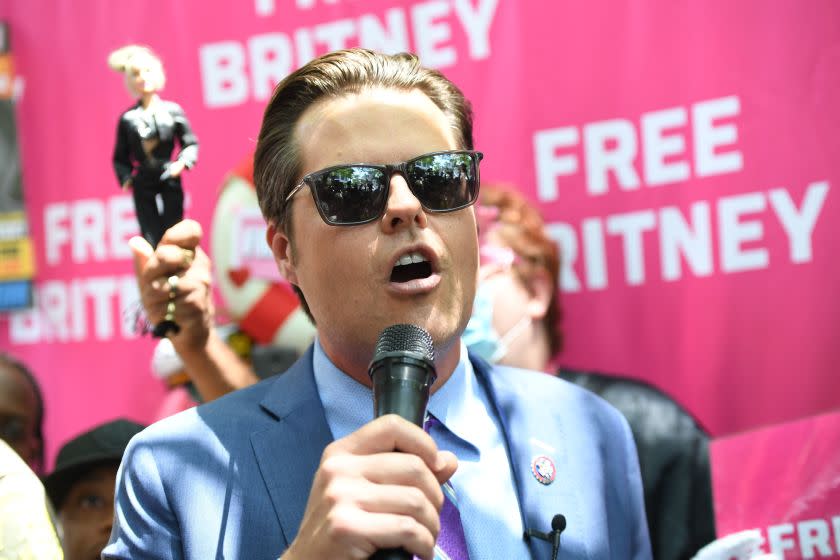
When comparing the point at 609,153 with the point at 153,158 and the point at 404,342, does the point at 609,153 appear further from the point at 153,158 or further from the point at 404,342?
the point at 404,342

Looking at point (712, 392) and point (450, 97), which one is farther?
point (712, 392)

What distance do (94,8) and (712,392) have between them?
3.10m

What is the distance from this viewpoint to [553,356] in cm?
403

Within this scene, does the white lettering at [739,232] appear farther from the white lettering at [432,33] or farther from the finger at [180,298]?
the finger at [180,298]

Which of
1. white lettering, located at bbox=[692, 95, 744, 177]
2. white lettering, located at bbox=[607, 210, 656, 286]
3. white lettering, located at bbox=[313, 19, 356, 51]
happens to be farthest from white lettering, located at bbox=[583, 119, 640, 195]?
white lettering, located at bbox=[313, 19, 356, 51]

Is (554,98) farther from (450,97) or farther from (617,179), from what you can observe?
(450,97)

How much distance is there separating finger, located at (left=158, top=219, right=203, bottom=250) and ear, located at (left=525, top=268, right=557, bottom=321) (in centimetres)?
187

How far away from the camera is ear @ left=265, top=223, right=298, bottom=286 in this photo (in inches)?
86.4

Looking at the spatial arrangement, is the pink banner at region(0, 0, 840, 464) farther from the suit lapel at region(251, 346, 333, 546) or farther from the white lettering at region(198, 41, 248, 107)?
the suit lapel at region(251, 346, 333, 546)

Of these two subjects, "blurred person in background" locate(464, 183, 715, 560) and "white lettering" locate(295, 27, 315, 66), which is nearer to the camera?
"blurred person in background" locate(464, 183, 715, 560)

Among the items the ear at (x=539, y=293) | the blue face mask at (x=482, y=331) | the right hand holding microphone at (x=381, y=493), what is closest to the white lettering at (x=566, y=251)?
the ear at (x=539, y=293)

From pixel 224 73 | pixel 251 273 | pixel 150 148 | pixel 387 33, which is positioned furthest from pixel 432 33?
pixel 150 148

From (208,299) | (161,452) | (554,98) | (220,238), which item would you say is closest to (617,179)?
(554,98)

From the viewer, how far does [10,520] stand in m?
1.92
